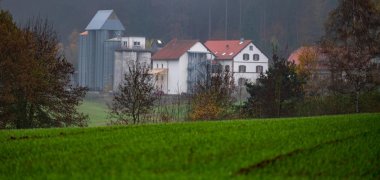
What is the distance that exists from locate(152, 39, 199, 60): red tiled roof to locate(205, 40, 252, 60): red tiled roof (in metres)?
5.48

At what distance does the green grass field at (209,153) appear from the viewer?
8789mm

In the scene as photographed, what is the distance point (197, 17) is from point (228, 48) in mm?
39329

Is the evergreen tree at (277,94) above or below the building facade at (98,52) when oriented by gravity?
below

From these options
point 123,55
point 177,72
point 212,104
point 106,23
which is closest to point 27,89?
point 212,104

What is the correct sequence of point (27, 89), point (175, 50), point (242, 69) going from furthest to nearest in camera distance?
point (175, 50) < point (242, 69) < point (27, 89)

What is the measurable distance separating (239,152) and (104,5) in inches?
5064

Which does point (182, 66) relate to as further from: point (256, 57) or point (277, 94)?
point (277, 94)

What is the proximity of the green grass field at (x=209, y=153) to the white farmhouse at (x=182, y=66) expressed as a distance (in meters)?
76.8

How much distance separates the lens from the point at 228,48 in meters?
97.9

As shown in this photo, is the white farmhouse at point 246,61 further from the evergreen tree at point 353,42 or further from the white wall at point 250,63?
the evergreen tree at point 353,42

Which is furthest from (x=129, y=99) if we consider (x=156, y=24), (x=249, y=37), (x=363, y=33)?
(x=156, y=24)

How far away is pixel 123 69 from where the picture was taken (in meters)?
97.5

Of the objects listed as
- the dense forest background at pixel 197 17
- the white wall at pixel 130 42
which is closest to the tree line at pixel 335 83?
the white wall at pixel 130 42

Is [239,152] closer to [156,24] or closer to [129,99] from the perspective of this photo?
[129,99]
